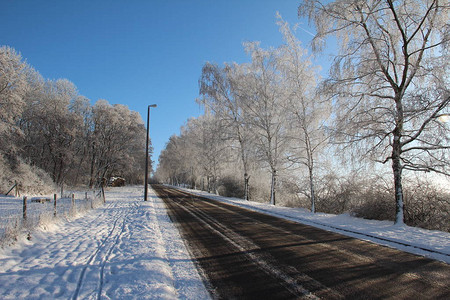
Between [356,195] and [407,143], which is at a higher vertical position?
[407,143]

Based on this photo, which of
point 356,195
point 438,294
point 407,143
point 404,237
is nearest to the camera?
point 438,294

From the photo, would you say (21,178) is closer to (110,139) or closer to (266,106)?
(110,139)

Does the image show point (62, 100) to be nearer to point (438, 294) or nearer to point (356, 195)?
point (356, 195)

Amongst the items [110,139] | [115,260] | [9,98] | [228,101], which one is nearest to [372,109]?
[115,260]

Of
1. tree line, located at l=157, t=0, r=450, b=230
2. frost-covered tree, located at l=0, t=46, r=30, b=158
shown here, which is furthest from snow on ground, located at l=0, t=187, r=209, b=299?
frost-covered tree, located at l=0, t=46, r=30, b=158

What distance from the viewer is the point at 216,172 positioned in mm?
33375

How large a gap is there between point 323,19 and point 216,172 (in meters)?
24.8

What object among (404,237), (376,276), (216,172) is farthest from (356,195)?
(216,172)

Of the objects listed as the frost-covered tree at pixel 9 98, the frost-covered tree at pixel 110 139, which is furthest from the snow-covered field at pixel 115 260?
the frost-covered tree at pixel 110 139

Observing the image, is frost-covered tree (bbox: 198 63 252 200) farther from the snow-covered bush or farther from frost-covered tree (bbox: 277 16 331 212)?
the snow-covered bush

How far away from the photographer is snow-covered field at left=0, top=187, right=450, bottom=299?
12.3 feet

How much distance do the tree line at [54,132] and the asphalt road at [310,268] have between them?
19731mm

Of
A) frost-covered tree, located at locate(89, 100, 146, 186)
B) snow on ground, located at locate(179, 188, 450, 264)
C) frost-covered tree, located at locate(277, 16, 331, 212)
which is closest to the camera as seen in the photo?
snow on ground, located at locate(179, 188, 450, 264)

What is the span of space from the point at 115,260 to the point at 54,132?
27850mm
